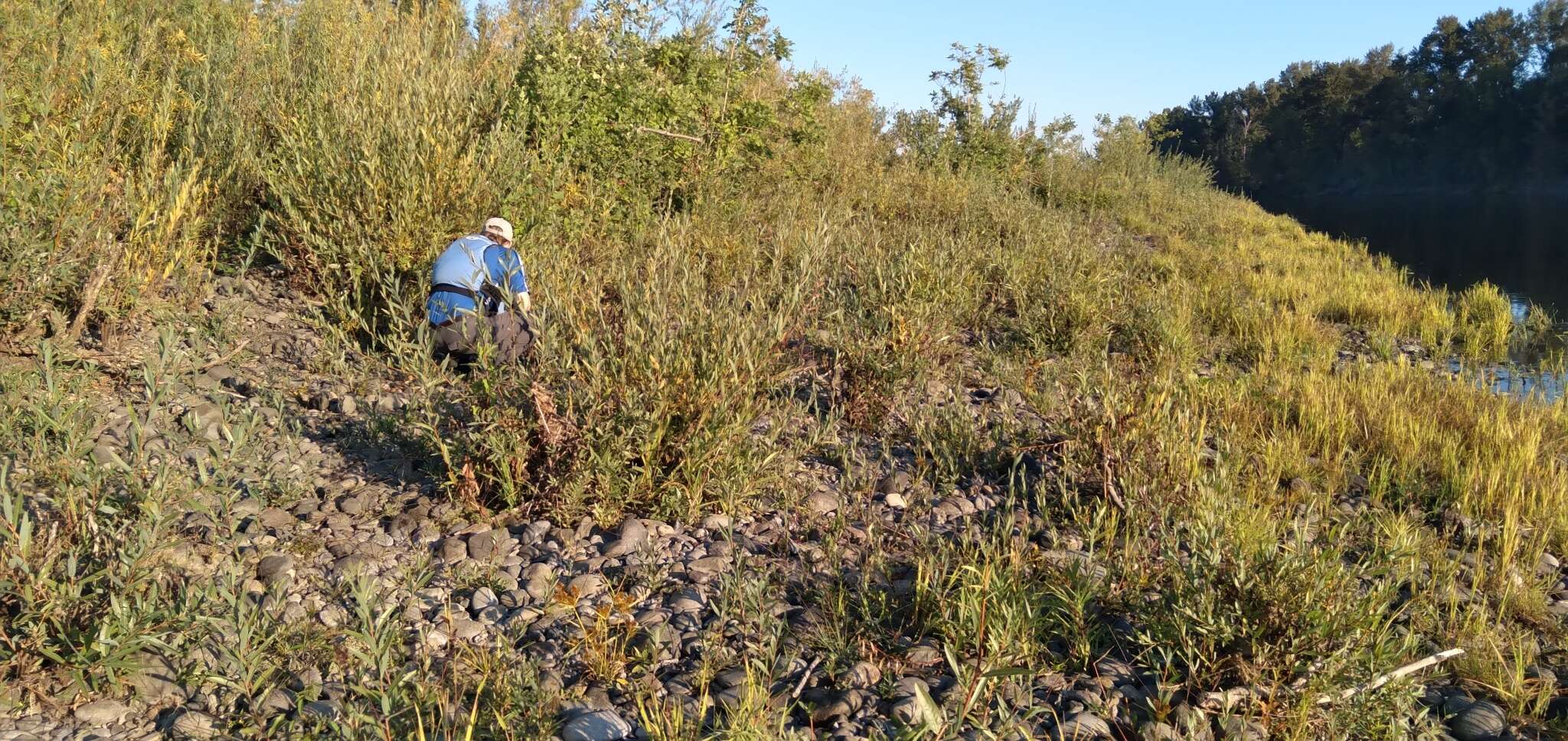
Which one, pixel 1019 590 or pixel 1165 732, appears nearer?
pixel 1165 732

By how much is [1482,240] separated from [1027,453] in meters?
23.2

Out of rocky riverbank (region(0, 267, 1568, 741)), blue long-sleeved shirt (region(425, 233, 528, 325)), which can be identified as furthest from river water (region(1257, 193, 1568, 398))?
blue long-sleeved shirt (region(425, 233, 528, 325))

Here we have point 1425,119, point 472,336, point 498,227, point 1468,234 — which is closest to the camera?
point 472,336

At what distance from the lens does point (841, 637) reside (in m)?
3.16

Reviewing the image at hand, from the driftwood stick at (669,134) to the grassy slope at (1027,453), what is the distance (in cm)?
66

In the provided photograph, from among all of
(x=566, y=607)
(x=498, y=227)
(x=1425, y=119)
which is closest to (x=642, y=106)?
(x=498, y=227)

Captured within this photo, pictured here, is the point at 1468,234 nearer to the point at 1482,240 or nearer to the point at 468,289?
the point at 1482,240

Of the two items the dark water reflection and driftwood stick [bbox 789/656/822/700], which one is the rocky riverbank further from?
the dark water reflection

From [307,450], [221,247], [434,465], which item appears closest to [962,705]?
[434,465]

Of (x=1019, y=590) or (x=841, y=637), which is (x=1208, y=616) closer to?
(x=1019, y=590)

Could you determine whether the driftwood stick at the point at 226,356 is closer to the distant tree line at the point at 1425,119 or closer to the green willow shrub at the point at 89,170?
the green willow shrub at the point at 89,170

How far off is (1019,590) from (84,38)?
6.05 meters

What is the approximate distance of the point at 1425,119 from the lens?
159 feet

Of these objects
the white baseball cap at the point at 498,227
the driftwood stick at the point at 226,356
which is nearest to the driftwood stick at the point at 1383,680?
the white baseball cap at the point at 498,227
